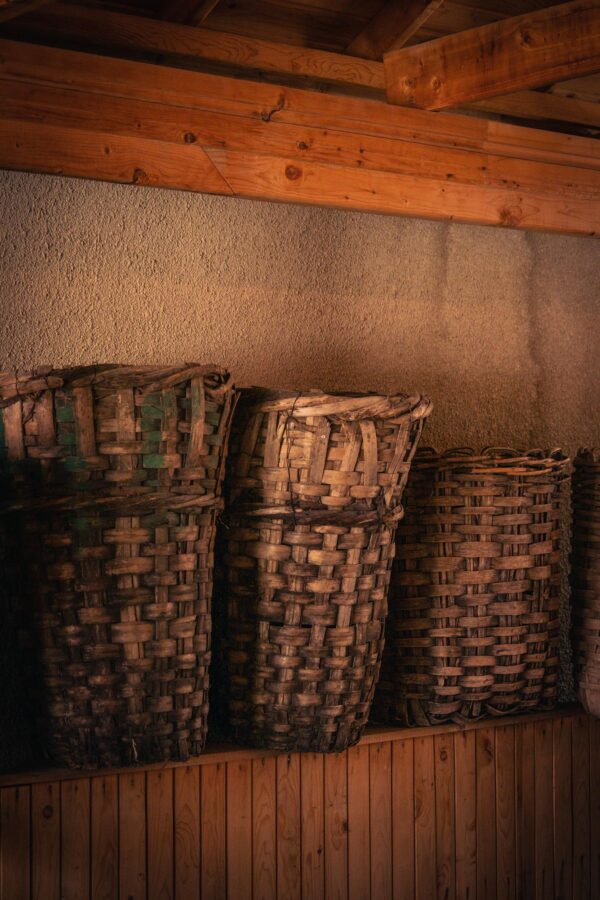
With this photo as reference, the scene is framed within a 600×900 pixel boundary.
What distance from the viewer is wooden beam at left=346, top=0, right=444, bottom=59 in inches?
96.0

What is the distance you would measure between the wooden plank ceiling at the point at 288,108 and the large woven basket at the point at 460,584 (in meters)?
0.84

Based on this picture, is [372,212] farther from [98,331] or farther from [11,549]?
[11,549]

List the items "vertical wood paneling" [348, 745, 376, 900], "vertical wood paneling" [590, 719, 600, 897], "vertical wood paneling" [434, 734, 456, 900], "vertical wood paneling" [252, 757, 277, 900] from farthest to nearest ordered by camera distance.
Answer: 1. "vertical wood paneling" [590, 719, 600, 897]
2. "vertical wood paneling" [434, 734, 456, 900]
3. "vertical wood paneling" [348, 745, 376, 900]
4. "vertical wood paneling" [252, 757, 277, 900]

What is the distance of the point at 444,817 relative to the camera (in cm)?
251

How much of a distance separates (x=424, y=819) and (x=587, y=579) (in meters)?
0.80

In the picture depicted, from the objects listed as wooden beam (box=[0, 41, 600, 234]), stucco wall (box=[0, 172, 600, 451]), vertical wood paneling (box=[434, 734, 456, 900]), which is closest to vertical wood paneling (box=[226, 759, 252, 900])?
vertical wood paneling (box=[434, 734, 456, 900])

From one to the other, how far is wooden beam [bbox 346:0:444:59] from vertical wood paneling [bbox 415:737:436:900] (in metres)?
1.90

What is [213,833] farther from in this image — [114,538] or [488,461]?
[488,461]

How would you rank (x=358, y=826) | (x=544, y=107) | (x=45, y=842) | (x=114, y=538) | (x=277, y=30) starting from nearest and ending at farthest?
(x=114, y=538)
(x=45, y=842)
(x=358, y=826)
(x=277, y=30)
(x=544, y=107)

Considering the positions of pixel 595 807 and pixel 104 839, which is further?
pixel 595 807

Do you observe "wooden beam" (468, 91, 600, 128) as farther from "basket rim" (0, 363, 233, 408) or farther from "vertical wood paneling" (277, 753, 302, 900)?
"vertical wood paneling" (277, 753, 302, 900)

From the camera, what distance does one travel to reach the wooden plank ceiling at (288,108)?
2.33m

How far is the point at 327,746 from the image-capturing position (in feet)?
7.18

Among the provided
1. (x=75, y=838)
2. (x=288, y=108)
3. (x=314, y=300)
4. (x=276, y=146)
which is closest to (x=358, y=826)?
(x=75, y=838)
